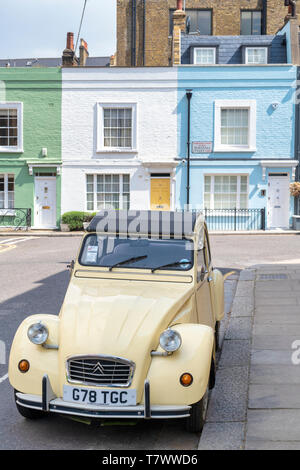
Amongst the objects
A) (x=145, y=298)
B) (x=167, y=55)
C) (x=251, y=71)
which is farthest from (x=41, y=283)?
(x=167, y=55)

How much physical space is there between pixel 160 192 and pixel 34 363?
2301cm

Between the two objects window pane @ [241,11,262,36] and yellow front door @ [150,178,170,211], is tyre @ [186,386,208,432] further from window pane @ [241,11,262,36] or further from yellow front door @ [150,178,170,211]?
window pane @ [241,11,262,36]

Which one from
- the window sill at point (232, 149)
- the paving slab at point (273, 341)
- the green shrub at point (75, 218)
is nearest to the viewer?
the paving slab at point (273, 341)

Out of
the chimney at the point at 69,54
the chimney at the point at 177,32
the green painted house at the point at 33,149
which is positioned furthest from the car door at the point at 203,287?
the chimney at the point at 69,54

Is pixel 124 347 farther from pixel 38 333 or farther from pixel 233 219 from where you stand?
pixel 233 219

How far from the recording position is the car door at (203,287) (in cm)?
580

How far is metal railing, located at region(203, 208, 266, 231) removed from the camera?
27141mm

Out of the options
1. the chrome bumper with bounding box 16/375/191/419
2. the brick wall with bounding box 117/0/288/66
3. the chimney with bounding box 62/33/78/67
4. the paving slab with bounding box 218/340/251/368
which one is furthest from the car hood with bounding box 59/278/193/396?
the brick wall with bounding box 117/0/288/66

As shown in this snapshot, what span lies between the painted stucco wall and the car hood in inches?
866

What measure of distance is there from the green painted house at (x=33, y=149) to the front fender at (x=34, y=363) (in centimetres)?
2318

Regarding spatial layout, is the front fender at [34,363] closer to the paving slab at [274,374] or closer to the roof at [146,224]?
the roof at [146,224]

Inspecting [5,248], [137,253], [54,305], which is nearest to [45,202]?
[5,248]
